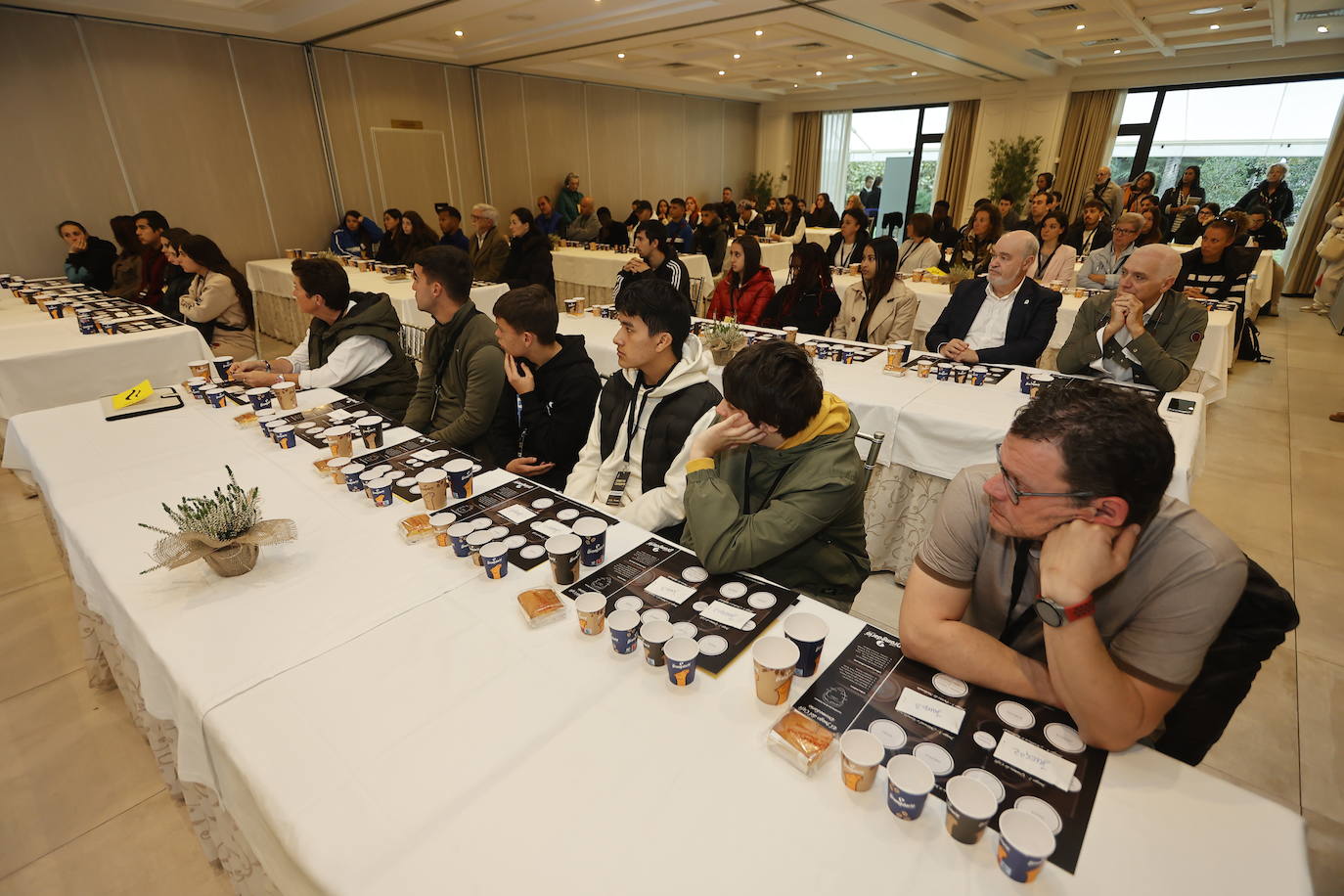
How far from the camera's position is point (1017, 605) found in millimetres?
1257

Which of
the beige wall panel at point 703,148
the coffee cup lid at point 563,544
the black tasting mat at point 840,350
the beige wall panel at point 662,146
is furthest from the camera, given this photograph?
the beige wall panel at point 703,148

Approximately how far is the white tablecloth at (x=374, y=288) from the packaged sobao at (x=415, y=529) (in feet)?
8.63

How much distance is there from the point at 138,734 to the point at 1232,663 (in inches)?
116

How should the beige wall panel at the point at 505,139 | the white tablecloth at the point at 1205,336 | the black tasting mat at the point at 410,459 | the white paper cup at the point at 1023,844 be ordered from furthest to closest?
the beige wall panel at the point at 505,139 < the white tablecloth at the point at 1205,336 < the black tasting mat at the point at 410,459 < the white paper cup at the point at 1023,844

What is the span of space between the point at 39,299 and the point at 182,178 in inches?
115

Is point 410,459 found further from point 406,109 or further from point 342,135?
point 406,109

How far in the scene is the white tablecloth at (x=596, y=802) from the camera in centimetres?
82

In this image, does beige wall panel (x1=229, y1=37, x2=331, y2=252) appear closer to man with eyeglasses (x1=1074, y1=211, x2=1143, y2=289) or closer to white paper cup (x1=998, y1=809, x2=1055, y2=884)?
man with eyeglasses (x1=1074, y1=211, x2=1143, y2=289)

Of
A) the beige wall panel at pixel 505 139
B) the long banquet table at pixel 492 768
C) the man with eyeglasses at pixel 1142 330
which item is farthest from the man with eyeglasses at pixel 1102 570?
the beige wall panel at pixel 505 139

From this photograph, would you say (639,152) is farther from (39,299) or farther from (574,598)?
(574,598)

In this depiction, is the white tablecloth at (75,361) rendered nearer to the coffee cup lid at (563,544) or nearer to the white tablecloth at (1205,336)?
the coffee cup lid at (563,544)

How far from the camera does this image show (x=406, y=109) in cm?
833

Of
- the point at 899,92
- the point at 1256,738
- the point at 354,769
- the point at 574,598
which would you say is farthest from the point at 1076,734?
the point at 899,92

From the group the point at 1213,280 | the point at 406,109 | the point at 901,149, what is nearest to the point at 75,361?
the point at 406,109
